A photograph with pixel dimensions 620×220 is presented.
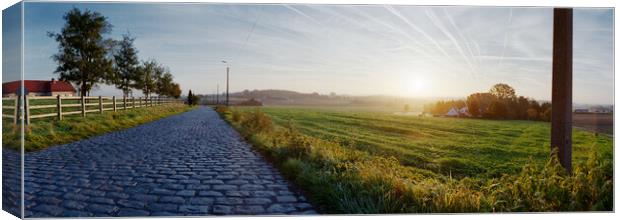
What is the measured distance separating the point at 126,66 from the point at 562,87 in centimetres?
556

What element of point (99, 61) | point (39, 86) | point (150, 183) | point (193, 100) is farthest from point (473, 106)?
point (39, 86)

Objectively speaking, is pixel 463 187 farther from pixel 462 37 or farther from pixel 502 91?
pixel 462 37

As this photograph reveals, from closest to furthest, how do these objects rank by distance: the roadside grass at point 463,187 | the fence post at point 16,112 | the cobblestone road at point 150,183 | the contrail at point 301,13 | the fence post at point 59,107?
the cobblestone road at point 150,183 < the roadside grass at point 463,187 < the fence post at point 16,112 < the contrail at point 301,13 < the fence post at point 59,107

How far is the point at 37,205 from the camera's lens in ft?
16.7

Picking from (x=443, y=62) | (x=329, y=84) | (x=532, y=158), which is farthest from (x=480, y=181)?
(x=329, y=84)

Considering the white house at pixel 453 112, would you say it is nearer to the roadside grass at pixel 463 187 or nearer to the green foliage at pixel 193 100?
the roadside grass at pixel 463 187

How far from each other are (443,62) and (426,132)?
991 mm

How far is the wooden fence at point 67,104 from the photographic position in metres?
5.70

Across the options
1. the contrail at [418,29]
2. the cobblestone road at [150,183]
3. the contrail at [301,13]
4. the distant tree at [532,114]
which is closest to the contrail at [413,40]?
the contrail at [418,29]

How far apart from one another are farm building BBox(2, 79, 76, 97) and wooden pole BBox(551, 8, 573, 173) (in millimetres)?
6224

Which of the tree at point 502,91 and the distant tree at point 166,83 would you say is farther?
the distant tree at point 166,83

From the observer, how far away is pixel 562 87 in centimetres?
551

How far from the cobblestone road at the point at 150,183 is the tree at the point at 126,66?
1113 millimetres

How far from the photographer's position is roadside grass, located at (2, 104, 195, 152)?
5711 millimetres
